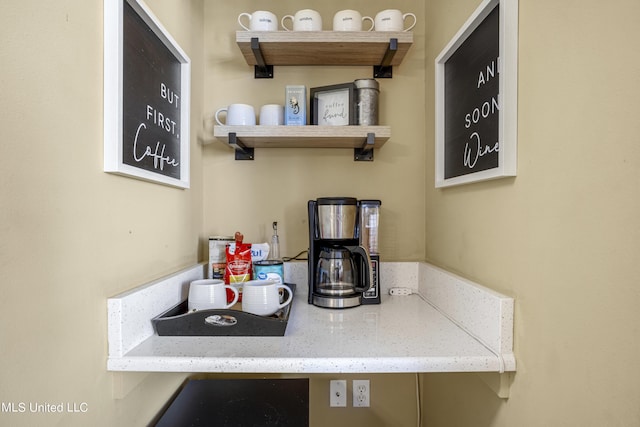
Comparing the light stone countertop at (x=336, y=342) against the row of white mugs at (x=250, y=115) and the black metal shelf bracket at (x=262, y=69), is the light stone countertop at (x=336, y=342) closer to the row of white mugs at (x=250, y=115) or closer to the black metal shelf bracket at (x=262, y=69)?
the row of white mugs at (x=250, y=115)

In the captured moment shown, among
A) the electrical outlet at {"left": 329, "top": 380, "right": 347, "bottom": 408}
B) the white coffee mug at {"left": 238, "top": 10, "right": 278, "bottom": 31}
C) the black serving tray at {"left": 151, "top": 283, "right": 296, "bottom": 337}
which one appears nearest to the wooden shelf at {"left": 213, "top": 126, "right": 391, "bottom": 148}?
the white coffee mug at {"left": 238, "top": 10, "right": 278, "bottom": 31}

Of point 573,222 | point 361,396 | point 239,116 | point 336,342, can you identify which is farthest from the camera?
point 361,396

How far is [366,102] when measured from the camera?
1.25 metres

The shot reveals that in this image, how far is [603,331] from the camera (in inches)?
20.0

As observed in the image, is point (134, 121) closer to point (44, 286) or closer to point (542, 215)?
point (44, 286)

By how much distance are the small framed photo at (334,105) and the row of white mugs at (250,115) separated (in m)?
0.14

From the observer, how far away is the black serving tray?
2.83 ft

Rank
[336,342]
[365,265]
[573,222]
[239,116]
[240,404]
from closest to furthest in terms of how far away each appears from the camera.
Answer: [573,222]
[336,342]
[240,404]
[365,265]
[239,116]

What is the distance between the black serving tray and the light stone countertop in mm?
17

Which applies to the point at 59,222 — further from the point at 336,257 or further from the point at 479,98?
the point at 479,98

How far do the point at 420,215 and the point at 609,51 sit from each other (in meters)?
0.94

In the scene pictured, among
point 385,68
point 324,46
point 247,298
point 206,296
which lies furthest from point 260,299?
point 385,68

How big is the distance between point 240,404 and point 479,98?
3.63 ft

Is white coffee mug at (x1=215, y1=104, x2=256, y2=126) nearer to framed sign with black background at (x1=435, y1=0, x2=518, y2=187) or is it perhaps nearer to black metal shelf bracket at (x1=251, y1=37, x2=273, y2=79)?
black metal shelf bracket at (x1=251, y1=37, x2=273, y2=79)
